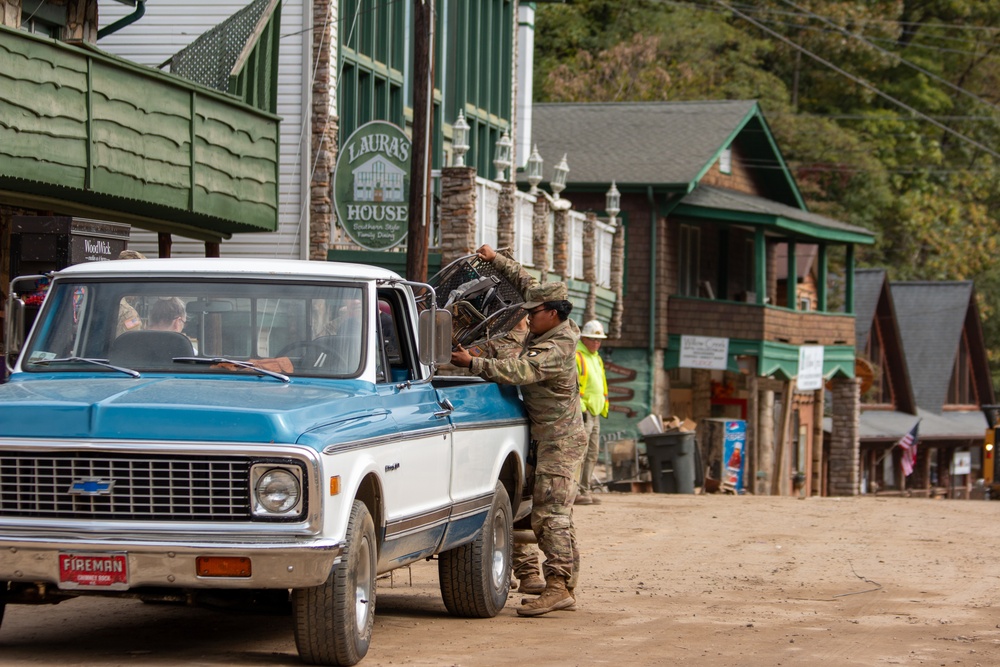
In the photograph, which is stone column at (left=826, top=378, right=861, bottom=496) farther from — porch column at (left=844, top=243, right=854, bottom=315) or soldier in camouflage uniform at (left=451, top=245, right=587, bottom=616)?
soldier in camouflage uniform at (left=451, top=245, right=587, bottom=616)

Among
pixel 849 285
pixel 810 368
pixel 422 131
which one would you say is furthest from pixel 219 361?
pixel 849 285

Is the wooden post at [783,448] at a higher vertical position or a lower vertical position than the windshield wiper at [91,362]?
lower

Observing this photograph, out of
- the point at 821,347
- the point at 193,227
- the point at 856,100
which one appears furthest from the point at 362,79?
the point at 856,100

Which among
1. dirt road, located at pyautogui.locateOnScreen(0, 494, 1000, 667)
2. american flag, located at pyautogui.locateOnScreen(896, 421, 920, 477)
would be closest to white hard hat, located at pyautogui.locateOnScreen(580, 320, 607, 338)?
dirt road, located at pyautogui.locateOnScreen(0, 494, 1000, 667)

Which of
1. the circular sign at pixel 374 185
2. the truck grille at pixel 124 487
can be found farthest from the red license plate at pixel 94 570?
the circular sign at pixel 374 185

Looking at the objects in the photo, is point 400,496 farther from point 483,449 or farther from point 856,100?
point 856,100

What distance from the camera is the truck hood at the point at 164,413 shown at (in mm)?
7270

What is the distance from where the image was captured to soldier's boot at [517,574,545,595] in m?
10.9

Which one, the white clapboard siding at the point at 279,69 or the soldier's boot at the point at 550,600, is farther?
the white clapboard siding at the point at 279,69

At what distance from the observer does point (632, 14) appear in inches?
2223

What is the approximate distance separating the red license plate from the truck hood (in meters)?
0.53

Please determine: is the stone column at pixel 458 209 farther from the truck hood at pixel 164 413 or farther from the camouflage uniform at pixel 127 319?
the truck hood at pixel 164 413

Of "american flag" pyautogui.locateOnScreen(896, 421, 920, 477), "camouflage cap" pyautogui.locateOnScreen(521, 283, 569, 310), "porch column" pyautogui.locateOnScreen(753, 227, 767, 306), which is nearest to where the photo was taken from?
"camouflage cap" pyautogui.locateOnScreen(521, 283, 569, 310)

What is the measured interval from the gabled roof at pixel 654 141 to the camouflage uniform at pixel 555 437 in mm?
24767
